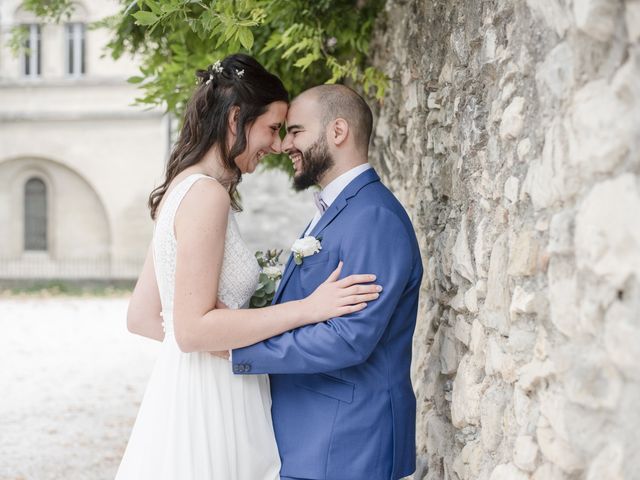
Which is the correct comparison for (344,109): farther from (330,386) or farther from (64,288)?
(64,288)

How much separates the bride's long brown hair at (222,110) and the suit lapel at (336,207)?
0.39 metres

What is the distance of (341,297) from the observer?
261 centimetres

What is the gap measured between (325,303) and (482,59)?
99 centimetres

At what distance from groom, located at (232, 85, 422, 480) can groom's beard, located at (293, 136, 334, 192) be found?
0.03 metres

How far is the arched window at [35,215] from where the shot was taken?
24.4 metres

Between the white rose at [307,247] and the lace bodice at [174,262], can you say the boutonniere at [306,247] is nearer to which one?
the white rose at [307,247]

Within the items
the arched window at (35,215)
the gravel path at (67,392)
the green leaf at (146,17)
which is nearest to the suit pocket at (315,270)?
the green leaf at (146,17)

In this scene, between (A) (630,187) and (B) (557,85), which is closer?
(A) (630,187)

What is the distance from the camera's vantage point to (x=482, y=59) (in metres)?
2.78

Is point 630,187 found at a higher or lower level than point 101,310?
higher

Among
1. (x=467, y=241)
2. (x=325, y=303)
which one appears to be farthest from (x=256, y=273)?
(x=467, y=241)

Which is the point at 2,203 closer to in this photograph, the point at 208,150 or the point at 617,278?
the point at 208,150

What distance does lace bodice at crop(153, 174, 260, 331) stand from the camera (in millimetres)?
2807

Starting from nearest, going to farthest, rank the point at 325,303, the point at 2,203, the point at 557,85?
the point at 557,85 → the point at 325,303 → the point at 2,203
